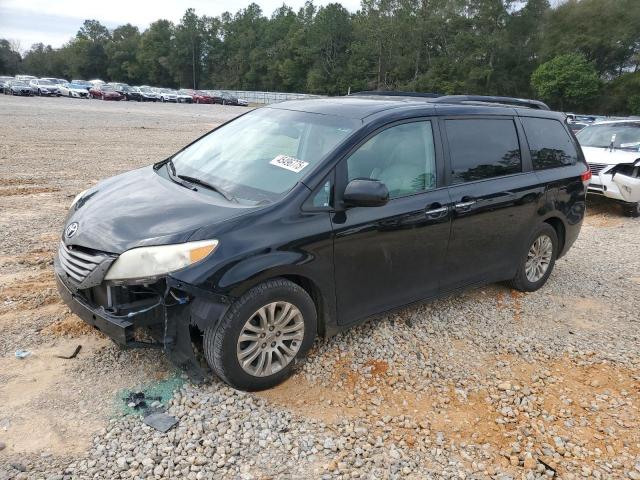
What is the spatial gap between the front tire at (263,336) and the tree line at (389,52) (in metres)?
64.5

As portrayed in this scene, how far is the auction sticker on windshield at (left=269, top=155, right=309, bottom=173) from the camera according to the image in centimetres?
362

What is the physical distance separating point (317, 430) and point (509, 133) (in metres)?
3.27

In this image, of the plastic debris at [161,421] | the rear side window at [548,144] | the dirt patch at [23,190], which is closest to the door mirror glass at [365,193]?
the plastic debris at [161,421]

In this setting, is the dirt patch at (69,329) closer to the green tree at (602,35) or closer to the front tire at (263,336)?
the front tire at (263,336)

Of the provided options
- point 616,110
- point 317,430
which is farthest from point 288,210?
point 616,110

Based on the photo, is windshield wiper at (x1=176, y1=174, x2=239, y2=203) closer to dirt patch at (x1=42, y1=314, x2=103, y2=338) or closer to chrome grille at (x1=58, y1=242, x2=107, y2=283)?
chrome grille at (x1=58, y1=242, x2=107, y2=283)

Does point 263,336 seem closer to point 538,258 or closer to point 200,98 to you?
point 538,258

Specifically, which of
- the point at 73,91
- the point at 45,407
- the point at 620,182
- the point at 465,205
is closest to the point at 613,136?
the point at 620,182

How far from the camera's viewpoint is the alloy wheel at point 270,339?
3.26 metres

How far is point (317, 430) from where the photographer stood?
3.13m

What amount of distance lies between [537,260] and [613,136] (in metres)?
6.60

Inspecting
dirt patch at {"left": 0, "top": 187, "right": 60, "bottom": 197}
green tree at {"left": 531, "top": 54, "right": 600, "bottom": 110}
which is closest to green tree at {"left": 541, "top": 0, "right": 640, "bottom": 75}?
green tree at {"left": 531, "top": 54, "right": 600, "bottom": 110}

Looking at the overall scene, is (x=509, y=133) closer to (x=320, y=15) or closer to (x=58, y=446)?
(x=58, y=446)

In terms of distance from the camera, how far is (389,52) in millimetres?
81438
